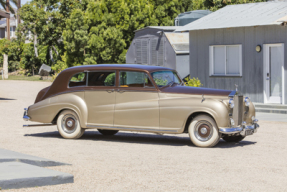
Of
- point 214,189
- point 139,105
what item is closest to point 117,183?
point 214,189

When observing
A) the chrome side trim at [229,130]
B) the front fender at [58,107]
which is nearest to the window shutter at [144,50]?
the front fender at [58,107]

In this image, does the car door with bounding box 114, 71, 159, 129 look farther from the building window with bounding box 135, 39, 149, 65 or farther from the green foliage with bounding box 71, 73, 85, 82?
the building window with bounding box 135, 39, 149, 65

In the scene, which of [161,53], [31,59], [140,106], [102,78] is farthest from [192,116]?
[31,59]

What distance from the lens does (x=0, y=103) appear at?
22516 millimetres

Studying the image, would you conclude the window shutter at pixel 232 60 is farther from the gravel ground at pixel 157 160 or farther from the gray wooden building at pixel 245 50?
the gravel ground at pixel 157 160

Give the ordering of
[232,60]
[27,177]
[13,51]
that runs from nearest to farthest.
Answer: [27,177] < [232,60] < [13,51]

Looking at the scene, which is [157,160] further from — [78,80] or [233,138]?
[78,80]

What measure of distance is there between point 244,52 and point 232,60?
74 centimetres

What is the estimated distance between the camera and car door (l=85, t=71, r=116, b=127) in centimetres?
1161

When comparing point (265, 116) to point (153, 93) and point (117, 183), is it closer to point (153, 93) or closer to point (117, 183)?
point (153, 93)

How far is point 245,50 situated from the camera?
2088cm


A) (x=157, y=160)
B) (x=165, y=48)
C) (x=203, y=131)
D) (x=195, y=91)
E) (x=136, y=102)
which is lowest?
(x=157, y=160)

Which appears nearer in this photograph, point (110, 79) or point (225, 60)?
point (110, 79)

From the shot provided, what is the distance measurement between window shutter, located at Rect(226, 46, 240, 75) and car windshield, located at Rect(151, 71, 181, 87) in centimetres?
991
